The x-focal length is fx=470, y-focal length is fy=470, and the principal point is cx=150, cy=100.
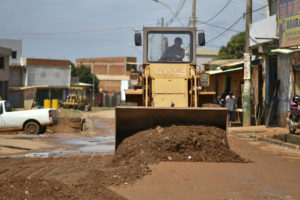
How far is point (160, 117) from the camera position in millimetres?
11039

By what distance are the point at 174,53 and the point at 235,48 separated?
45292 millimetres

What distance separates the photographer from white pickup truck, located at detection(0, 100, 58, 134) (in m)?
21.9

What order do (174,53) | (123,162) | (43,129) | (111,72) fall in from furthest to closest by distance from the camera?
1. (111,72)
2. (43,129)
3. (174,53)
4. (123,162)

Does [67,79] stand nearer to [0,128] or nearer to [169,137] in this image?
[0,128]

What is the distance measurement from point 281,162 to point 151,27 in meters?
5.26

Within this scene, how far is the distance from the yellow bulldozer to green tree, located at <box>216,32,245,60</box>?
145 ft

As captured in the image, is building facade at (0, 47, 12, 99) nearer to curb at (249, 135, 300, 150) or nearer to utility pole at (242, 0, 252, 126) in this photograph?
utility pole at (242, 0, 252, 126)

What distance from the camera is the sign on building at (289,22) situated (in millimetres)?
19641

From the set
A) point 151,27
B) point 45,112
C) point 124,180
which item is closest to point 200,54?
point 45,112

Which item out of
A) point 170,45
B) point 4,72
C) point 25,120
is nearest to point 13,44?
point 4,72

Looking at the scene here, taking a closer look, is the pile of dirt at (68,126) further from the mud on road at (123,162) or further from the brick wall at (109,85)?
the brick wall at (109,85)

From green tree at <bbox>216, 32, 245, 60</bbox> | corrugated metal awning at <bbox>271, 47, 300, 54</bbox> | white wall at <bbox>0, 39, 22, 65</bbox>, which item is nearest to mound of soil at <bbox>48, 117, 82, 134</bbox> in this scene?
corrugated metal awning at <bbox>271, 47, 300, 54</bbox>

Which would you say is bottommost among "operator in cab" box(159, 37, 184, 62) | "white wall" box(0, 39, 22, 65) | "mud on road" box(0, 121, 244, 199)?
"mud on road" box(0, 121, 244, 199)

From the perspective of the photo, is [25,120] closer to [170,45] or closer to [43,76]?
[170,45]
